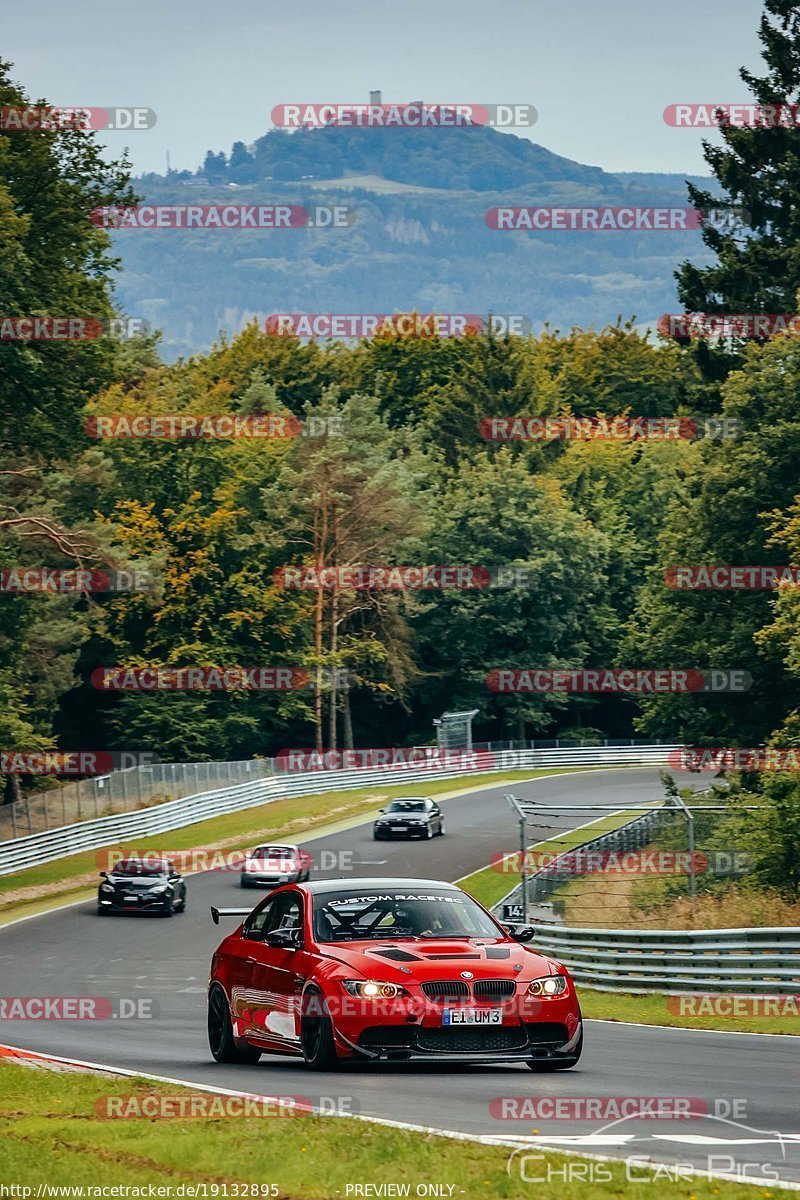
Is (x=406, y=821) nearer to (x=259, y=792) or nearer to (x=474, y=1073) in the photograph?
(x=259, y=792)

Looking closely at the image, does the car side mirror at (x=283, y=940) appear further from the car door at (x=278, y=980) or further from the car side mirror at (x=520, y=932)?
the car side mirror at (x=520, y=932)

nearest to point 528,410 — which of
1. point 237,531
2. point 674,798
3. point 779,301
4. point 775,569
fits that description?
point 237,531

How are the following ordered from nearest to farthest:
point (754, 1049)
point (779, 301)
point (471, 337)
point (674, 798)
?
1. point (754, 1049)
2. point (674, 798)
3. point (779, 301)
4. point (471, 337)

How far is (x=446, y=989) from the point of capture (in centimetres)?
1254

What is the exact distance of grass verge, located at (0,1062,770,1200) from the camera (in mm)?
8203

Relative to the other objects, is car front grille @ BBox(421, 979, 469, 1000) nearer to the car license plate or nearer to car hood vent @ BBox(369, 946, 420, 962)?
the car license plate

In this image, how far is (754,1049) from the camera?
52.4ft

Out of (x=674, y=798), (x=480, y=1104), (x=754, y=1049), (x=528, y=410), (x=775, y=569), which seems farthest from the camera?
(x=528, y=410)

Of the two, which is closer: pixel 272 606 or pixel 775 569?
pixel 775 569

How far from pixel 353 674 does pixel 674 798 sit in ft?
188

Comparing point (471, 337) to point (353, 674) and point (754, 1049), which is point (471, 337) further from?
point (754, 1049)

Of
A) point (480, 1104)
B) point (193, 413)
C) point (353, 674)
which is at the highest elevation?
point (193, 413)

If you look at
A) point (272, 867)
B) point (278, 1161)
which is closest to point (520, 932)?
point (278, 1161)

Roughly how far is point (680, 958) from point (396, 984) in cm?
1217
